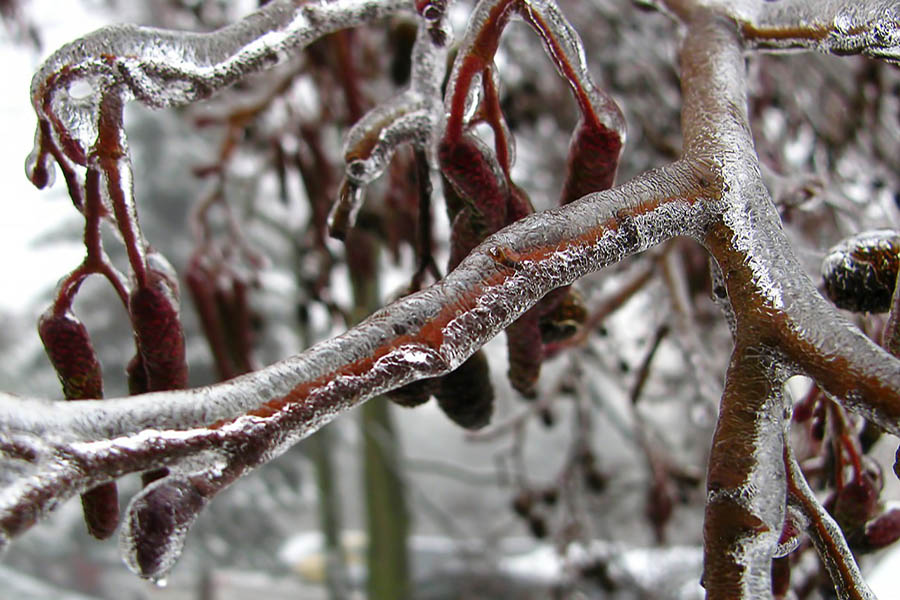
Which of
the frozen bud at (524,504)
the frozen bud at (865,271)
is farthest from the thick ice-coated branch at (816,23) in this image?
the frozen bud at (524,504)

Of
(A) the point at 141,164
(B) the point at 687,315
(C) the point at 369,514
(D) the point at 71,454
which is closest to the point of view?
(D) the point at 71,454

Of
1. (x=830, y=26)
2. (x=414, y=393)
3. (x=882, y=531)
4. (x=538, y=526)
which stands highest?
Answer: (x=830, y=26)

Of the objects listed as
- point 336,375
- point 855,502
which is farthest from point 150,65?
point 855,502

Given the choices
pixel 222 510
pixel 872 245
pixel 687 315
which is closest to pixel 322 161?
pixel 687 315

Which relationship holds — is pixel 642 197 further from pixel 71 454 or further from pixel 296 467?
pixel 296 467

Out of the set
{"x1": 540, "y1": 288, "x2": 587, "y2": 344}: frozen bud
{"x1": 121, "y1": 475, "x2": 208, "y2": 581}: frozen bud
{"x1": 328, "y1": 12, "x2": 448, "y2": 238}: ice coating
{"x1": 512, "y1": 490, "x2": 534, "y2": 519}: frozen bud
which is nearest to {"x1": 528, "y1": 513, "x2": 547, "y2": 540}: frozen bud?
{"x1": 512, "y1": 490, "x2": 534, "y2": 519}: frozen bud

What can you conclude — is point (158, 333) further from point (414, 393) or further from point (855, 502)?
point (855, 502)

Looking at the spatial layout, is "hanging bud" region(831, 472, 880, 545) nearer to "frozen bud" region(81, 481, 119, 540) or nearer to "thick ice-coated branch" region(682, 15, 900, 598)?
"thick ice-coated branch" region(682, 15, 900, 598)
